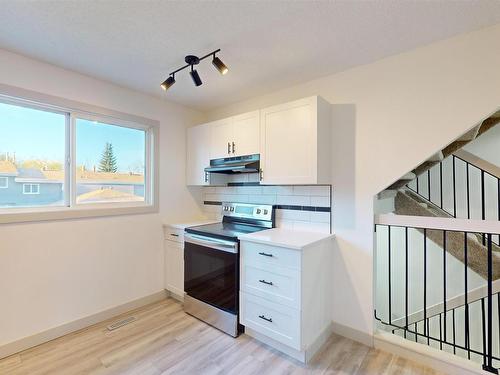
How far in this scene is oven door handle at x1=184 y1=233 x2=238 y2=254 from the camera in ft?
7.53

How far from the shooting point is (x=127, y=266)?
8.95 feet

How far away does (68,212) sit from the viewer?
90.8 inches

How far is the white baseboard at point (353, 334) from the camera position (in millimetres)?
2142

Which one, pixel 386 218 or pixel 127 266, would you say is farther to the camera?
pixel 127 266

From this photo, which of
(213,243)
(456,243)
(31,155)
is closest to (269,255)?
(213,243)

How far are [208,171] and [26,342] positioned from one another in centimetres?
220

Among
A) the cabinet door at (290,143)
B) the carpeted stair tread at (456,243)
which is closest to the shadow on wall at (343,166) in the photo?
the cabinet door at (290,143)

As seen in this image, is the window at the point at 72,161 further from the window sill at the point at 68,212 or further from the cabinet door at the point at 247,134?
the cabinet door at the point at 247,134

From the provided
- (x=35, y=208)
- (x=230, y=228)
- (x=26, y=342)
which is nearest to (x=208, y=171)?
(x=230, y=228)

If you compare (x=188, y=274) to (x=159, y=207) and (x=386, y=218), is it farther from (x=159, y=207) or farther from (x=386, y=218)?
(x=386, y=218)

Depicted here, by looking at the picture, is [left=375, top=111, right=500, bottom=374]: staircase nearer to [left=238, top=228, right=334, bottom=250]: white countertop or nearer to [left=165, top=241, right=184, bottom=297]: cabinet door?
[left=238, top=228, right=334, bottom=250]: white countertop

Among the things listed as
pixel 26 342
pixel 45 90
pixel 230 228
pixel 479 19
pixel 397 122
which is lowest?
pixel 26 342

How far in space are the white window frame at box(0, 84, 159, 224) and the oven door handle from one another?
650 millimetres

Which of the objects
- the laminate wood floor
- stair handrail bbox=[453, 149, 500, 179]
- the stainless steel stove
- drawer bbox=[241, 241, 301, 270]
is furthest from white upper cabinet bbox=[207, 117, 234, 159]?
stair handrail bbox=[453, 149, 500, 179]
